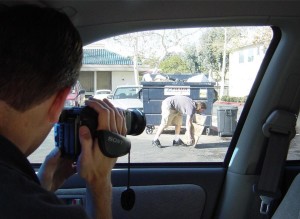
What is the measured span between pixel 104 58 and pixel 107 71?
0.64 feet

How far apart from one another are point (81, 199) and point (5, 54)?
5.48 ft

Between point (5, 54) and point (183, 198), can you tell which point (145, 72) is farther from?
point (5, 54)

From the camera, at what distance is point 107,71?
105 inches

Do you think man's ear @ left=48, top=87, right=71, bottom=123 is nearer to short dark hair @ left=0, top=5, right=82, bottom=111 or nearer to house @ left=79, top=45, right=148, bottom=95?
short dark hair @ left=0, top=5, right=82, bottom=111

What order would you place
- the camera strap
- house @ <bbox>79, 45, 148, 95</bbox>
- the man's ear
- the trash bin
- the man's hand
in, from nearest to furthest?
the man's ear
the camera strap
the man's hand
house @ <bbox>79, 45, 148, 95</bbox>
the trash bin

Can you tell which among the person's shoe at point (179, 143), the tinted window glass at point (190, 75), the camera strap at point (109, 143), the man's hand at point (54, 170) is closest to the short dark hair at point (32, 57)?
the camera strap at point (109, 143)

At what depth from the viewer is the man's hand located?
1.49 metres

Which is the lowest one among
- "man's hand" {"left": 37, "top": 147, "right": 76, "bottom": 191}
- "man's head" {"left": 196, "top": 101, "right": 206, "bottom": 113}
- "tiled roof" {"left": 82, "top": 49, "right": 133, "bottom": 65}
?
"man's hand" {"left": 37, "top": 147, "right": 76, "bottom": 191}

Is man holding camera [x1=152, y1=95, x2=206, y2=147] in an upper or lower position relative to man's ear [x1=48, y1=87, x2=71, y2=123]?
lower

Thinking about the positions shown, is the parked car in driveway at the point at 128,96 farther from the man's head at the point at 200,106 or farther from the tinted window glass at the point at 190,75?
the man's head at the point at 200,106

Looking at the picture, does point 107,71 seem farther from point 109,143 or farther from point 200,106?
point 109,143

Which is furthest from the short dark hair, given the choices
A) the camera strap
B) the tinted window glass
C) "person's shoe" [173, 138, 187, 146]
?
"person's shoe" [173, 138, 187, 146]

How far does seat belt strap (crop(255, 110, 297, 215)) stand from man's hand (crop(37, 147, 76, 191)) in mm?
1385

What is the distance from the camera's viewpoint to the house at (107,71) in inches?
94.7
